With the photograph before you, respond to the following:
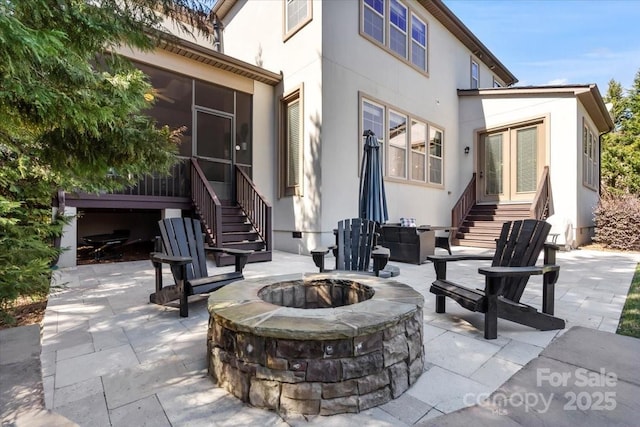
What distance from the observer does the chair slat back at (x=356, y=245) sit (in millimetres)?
4414

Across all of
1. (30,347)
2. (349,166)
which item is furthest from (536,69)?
(30,347)

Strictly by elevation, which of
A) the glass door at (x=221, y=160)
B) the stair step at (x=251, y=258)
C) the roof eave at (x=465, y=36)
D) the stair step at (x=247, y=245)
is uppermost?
the roof eave at (x=465, y=36)

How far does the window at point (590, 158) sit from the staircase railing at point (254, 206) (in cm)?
928

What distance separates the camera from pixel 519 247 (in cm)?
321

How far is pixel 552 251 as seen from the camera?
3.29 m

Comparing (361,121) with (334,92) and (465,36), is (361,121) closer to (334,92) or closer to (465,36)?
(334,92)

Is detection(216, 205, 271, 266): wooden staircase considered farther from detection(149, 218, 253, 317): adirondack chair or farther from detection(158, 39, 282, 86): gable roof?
detection(158, 39, 282, 86): gable roof

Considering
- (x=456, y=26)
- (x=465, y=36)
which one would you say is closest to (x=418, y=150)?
(x=456, y=26)

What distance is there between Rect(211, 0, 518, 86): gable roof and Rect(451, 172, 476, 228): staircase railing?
4.81 metres

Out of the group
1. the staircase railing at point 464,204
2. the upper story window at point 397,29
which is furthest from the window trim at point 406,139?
the upper story window at point 397,29

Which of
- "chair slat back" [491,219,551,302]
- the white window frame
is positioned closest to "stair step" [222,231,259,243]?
"chair slat back" [491,219,551,302]

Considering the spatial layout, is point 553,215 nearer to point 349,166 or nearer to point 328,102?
point 349,166

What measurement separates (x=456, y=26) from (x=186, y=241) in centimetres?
1104

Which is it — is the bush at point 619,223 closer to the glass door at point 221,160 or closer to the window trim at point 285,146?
the window trim at point 285,146
